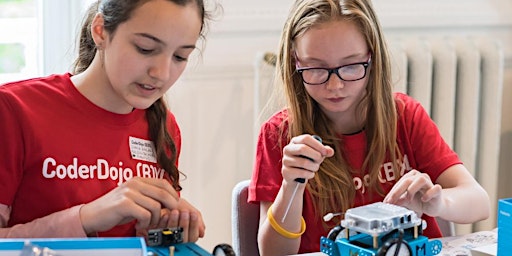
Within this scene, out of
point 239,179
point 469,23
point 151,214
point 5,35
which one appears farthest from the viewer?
point 469,23

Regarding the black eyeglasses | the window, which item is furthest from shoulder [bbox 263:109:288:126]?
the window

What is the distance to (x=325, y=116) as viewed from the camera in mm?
1761

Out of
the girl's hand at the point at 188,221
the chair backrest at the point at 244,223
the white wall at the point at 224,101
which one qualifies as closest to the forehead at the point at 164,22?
the girl's hand at the point at 188,221

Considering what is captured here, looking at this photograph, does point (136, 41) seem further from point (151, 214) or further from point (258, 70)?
point (258, 70)

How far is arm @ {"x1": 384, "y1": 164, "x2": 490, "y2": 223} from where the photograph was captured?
4.62 ft

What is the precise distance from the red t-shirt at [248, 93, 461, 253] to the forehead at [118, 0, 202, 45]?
1.25 ft

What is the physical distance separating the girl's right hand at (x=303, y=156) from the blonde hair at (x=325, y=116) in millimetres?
224

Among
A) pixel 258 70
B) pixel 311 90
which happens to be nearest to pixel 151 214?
pixel 311 90

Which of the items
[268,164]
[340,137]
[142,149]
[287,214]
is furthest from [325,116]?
[142,149]

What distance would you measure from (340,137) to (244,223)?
0.28 metres

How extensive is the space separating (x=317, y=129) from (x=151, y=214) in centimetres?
60

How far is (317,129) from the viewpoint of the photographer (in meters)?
1.74

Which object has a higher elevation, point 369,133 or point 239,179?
point 369,133

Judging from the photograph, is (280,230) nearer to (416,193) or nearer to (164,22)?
(416,193)
